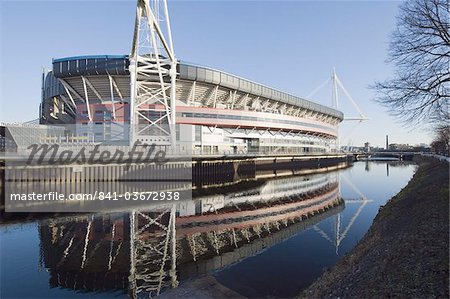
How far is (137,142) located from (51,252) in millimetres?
28684

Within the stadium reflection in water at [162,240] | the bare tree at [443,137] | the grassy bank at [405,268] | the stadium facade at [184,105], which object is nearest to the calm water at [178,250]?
the stadium reflection in water at [162,240]

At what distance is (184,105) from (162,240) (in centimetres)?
4024

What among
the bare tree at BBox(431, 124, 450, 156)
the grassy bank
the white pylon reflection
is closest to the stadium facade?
the white pylon reflection

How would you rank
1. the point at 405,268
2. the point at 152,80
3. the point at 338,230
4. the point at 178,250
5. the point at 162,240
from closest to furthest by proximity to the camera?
1. the point at 405,268
2. the point at 178,250
3. the point at 162,240
4. the point at 338,230
5. the point at 152,80

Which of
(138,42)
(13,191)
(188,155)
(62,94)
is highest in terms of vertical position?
(138,42)

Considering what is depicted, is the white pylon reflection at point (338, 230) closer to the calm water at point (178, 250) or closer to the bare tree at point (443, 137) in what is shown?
the calm water at point (178, 250)

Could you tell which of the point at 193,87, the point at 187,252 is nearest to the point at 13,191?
the point at 187,252

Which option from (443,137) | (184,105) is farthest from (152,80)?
(443,137)

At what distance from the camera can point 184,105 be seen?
54281 mm

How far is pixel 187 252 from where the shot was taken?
15156 millimetres

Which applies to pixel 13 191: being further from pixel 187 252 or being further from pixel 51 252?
pixel 187 252

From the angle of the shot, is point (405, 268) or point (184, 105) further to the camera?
point (184, 105)

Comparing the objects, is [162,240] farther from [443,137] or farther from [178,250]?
[443,137]

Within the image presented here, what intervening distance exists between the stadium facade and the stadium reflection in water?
60.6 feet
